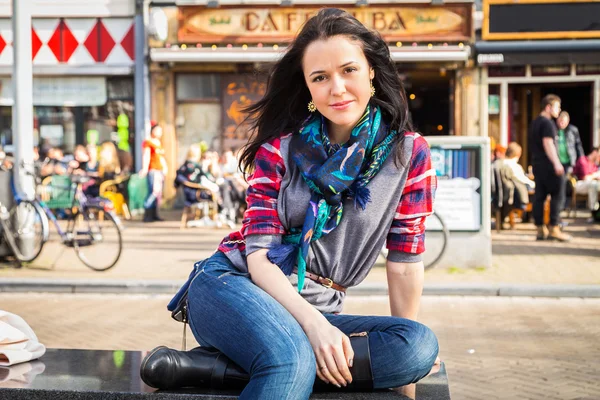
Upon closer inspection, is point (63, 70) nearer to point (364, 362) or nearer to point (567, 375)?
point (567, 375)

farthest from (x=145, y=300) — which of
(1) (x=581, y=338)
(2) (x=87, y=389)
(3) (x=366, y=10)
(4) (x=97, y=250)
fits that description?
(3) (x=366, y=10)

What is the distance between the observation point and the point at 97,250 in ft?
32.2

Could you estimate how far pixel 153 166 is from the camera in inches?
621

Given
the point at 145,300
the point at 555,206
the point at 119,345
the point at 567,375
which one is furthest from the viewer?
the point at 555,206

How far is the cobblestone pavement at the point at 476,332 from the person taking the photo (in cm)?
512

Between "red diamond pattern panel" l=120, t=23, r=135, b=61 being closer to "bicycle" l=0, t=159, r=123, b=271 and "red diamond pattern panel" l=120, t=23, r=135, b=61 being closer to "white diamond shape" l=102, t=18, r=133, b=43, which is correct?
"white diamond shape" l=102, t=18, r=133, b=43

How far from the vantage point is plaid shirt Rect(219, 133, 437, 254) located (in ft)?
9.24

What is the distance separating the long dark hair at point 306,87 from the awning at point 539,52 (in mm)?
15985

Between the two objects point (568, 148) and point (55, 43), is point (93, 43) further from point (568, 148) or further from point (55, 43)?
point (568, 148)

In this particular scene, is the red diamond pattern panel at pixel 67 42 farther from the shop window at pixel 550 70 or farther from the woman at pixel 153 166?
the shop window at pixel 550 70

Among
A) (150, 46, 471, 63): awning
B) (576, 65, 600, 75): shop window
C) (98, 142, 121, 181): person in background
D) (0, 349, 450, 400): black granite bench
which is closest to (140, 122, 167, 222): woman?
(98, 142, 121, 181): person in background

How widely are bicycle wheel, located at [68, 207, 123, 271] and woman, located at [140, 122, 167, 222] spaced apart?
18.3 feet

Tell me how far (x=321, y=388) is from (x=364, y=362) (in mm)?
164

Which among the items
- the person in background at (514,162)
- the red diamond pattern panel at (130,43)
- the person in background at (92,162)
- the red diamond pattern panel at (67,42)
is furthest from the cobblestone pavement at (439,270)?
the red diamond pattern panel at (67,42)
